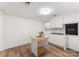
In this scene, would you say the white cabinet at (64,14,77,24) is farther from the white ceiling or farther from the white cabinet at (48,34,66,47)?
the white cabinet at (48,34,66,47)

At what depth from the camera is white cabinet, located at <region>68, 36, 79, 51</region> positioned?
137 inches

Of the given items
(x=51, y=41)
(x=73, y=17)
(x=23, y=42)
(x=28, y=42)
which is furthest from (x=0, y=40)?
(x=73, y=17)

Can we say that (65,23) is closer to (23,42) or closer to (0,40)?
(23,42)

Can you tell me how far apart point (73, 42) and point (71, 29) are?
2.36ft

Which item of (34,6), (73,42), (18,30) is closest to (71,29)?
(73,42)

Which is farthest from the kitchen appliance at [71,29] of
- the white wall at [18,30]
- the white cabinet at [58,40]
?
the white wall at [18,30]

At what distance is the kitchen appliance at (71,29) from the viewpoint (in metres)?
3.66

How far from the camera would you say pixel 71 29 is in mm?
3873

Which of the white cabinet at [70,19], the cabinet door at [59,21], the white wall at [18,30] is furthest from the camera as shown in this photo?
the cabinet door at [59,21]

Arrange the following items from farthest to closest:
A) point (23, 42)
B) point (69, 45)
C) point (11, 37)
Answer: point (23, 42) → point (11, 37) → point (69, 45)

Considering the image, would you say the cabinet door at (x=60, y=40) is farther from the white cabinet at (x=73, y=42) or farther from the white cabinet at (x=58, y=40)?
the white cabinet at (x=73, y=42)

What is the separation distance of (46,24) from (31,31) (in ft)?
5.23

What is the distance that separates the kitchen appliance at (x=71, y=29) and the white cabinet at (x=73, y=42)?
0.95 ft

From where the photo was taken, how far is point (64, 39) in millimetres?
3975
